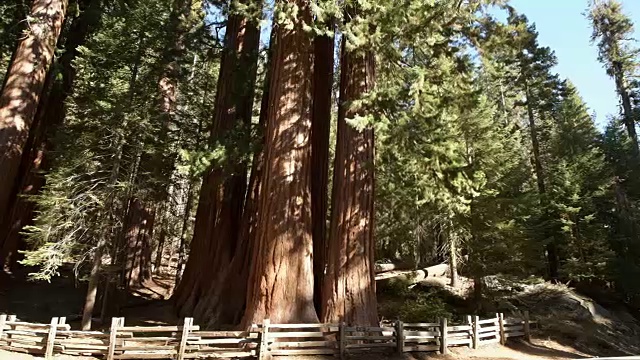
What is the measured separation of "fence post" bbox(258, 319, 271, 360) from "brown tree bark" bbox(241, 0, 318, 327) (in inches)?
18.5

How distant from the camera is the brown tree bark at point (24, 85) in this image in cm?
1216

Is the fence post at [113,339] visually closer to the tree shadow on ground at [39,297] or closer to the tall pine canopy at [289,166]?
the tall pine canopy at [289,166]

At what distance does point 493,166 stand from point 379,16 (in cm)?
1083

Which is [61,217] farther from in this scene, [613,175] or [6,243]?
[613,175]

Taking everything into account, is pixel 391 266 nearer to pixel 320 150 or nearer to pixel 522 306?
pixel 522 306

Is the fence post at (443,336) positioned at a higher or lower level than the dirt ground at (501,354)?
higher

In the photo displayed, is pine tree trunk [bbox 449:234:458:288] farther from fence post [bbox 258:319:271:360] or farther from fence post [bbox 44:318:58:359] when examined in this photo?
fence post [bbox 44:318:58:359]

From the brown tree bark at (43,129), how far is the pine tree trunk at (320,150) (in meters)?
10.2

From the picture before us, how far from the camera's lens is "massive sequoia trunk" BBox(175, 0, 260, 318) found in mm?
12742

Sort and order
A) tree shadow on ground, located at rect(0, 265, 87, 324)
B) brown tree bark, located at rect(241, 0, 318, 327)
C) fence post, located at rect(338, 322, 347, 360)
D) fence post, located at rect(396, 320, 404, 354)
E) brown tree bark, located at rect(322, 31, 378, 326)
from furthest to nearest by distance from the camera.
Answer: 1. tree shadow on ground, located at rect(0, 265, 87, 324)
2. fence post, located at rect(396, 320, 404, 354)
3. brown tree bark, located at rect(322, 31, 378, 326)
4. brown tree bark, located at rect(241, 0, 318, 327)
5. fence post, located at rect(338, 322, 347, 360)

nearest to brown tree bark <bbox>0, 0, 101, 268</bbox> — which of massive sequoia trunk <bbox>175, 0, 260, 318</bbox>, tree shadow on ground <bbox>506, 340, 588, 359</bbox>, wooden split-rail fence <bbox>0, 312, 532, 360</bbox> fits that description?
massive sequoia trunk <bbox>175, 0, 260, 318</bbox>

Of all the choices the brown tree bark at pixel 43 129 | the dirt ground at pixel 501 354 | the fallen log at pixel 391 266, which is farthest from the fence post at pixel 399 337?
the fallen log at pixel 391 266

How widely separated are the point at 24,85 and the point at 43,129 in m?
6.14

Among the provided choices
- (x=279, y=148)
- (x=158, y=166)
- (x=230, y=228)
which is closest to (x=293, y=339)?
(x=279, y=148)
